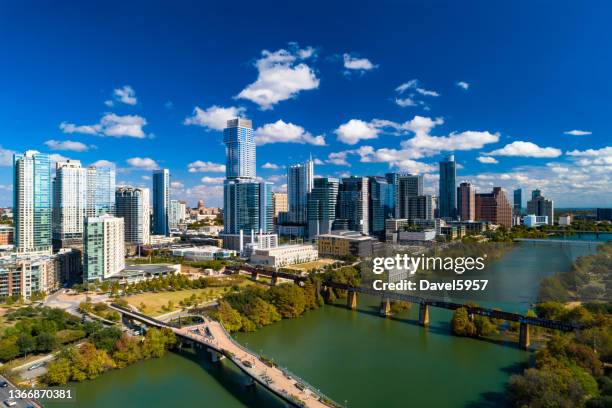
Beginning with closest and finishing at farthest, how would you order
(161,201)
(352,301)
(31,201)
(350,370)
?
(350,370) → (352,301) → (31,201) → (161,201)

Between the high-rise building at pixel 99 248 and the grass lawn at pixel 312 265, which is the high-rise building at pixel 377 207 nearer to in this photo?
the grass lawn at pixel 312 265

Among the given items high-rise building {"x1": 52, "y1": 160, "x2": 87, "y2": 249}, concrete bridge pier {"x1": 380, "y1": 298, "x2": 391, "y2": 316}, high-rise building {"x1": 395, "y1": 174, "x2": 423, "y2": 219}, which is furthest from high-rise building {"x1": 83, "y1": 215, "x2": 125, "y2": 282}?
high-rise building {"x1": 395, "y1": 174, "x2": 423, "y2": 219}

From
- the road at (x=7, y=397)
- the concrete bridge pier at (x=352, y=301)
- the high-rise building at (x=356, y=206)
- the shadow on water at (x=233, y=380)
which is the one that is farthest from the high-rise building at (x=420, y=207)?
the road at (x=7, y=397)

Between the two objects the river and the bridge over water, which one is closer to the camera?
the bridge over water

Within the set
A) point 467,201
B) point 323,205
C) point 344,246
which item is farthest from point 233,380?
point 467,201

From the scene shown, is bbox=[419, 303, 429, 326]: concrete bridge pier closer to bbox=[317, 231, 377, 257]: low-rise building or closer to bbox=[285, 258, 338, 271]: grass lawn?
bbox=[285, 258, 338, 271]: grass lawn

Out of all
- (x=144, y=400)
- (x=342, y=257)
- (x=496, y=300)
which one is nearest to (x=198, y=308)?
(x=144, y=400)

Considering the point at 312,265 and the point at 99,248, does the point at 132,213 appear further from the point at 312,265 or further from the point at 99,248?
the point at 312,265
